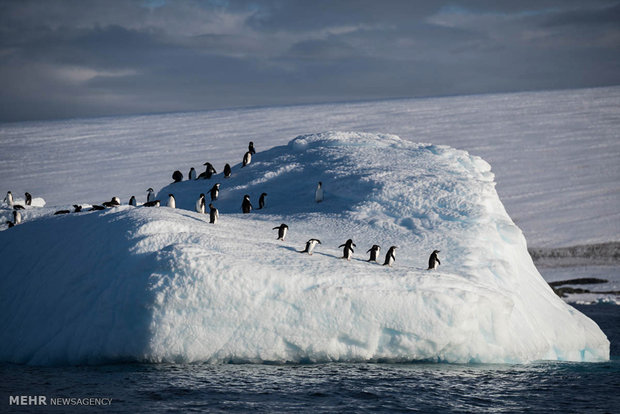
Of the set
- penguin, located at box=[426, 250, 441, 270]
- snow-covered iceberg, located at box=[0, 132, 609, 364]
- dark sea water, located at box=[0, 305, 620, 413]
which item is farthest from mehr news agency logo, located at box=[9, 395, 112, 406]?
penguin, located at box=[426, 250, 441, 270]

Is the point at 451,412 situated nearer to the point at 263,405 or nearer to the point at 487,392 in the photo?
the point at 487,392

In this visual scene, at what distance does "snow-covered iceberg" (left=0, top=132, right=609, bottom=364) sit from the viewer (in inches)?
420

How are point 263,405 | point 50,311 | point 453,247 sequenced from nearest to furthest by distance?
point 263,405 → point 50,311 → point 453,247

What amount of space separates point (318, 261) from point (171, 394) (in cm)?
395

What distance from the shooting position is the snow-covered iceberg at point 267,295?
1066cm

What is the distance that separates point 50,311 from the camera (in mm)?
11734

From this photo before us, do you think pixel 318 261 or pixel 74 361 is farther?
pixel 318 261

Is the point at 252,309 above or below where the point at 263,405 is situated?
above

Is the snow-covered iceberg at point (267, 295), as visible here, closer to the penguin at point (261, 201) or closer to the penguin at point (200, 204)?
the penguin at point (200, 204)

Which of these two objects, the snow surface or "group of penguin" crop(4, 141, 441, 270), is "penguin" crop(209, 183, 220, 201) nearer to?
"group of penguin" crop(4, 141, 441, 270)

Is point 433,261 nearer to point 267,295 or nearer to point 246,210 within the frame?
point 267,295

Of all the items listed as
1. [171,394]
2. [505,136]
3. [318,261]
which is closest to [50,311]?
[171,394]

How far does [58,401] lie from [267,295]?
3.67 metres

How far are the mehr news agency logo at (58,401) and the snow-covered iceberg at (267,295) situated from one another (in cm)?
155
